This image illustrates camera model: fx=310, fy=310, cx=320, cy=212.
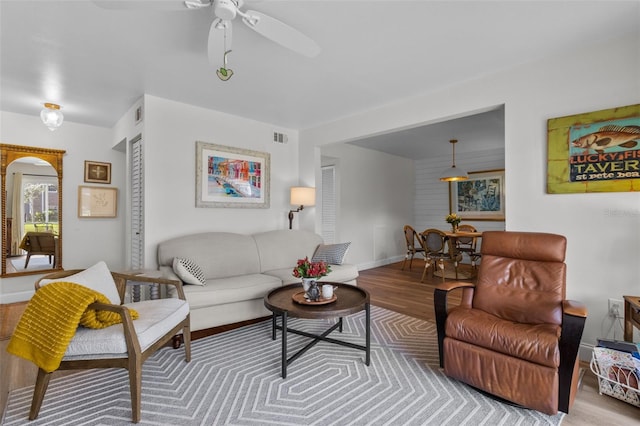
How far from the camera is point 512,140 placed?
9.02 feet

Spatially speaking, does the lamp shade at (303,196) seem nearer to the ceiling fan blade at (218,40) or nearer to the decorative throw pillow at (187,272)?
the decorative throw pillow at (187,272)

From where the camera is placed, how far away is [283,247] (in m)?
4.04

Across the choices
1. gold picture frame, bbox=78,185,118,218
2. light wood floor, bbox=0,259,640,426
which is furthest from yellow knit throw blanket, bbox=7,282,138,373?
gold picture frame, bbox=78,185,118,218

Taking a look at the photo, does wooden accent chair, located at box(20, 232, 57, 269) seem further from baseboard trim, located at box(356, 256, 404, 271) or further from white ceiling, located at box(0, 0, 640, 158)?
baseboard trim, located at box(356, 256, 404, 271)

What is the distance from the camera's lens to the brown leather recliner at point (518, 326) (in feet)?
5.59

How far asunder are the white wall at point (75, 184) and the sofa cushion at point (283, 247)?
2.32 meters

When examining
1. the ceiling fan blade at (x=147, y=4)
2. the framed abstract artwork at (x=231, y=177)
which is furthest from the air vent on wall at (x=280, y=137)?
the ceiling fan blade at (x=147, y=4)

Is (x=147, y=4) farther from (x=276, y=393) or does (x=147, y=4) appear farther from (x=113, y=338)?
(x=276, y=393)

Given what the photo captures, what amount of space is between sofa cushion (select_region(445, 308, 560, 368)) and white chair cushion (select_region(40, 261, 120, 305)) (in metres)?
2.34

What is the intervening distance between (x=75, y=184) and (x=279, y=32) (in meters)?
4.01

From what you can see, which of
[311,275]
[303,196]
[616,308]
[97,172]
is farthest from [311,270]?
[97,172]

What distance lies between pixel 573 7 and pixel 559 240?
4.95ft

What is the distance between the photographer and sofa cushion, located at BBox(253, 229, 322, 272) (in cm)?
385

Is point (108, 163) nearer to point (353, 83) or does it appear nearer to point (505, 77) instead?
point (353, 83)
